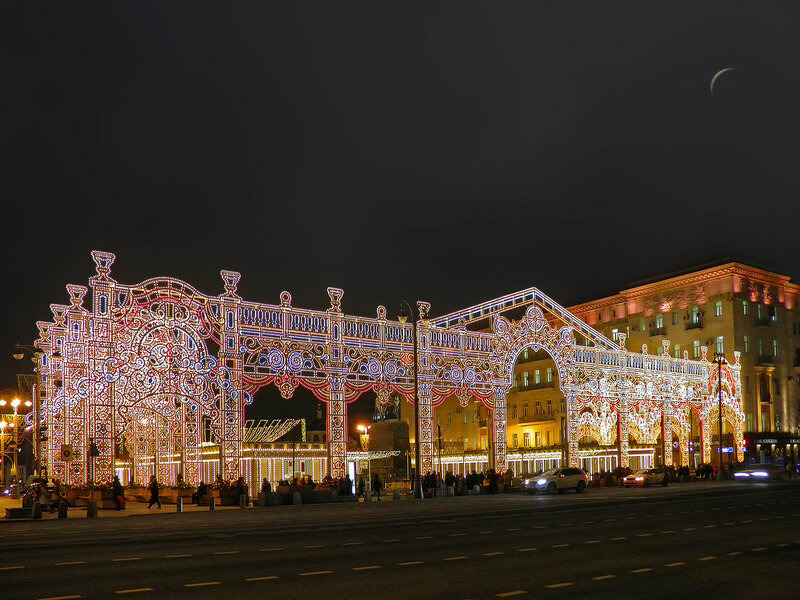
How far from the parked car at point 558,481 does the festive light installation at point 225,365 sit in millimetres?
4405

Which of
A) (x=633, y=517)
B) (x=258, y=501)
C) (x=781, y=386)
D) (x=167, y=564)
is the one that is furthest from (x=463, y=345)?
(x=781, y=386)

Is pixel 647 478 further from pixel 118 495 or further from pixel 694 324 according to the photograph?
pixel 118 495

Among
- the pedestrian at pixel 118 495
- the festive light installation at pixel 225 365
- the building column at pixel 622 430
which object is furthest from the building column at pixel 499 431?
the pedestrian at pixel 118 495

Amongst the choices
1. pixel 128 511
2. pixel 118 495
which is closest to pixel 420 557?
pixel 128 511

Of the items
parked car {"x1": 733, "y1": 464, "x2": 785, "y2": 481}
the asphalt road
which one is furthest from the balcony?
the asphalt road

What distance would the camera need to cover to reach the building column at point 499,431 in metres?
51.9

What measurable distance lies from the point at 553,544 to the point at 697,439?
218 ft

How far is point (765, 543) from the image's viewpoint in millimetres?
18344

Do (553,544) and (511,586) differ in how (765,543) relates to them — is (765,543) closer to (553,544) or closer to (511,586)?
(553,544)

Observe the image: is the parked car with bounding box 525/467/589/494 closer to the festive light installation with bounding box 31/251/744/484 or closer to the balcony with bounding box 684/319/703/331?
the festive light installation with bounding box 31/251/744/484

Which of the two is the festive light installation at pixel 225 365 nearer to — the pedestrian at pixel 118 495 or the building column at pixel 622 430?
the pedestrian at pixel 118 495

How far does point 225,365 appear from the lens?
4022cm

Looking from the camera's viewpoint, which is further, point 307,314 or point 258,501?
point 307,314

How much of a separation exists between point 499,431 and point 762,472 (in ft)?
66.7
